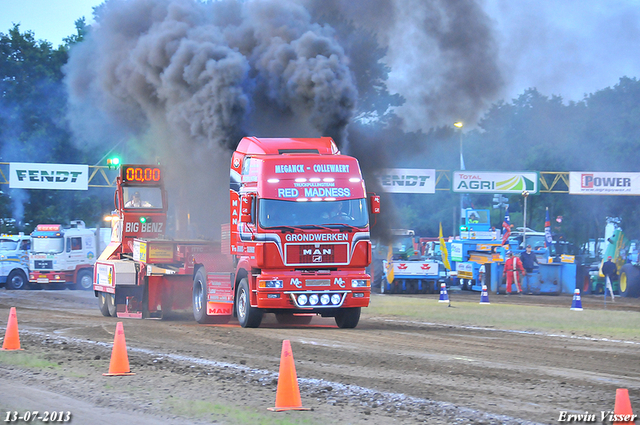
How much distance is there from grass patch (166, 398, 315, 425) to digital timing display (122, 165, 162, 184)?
562 inches

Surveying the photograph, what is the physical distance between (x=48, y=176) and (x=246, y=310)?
1001 inches

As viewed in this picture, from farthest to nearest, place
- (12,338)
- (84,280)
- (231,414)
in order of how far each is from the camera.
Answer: (84,280)
(12,338)
(231,414)

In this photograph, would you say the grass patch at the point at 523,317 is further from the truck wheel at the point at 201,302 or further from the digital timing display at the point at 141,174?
the digital timing display at the point at 141,174

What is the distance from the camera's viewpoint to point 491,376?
9.70 meters

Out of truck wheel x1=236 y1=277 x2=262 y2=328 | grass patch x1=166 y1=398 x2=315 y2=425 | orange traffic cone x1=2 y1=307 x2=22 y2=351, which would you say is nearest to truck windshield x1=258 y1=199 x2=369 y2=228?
truck wheel x1=236 y1=277 x2=262 y2=328

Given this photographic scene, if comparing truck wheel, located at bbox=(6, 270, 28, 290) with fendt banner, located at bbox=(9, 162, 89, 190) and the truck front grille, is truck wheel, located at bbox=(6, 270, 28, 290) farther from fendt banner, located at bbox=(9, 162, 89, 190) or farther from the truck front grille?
fendt banner, located at bbox=(9, 162, 89, 190)

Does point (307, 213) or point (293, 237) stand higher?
point (307, 213)

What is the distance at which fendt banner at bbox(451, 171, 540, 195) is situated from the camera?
38938mm

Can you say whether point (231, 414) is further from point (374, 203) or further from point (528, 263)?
point (528, 263)

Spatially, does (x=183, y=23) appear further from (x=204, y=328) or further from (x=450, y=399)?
(x=450, y=399)

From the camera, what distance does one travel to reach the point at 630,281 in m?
31.5

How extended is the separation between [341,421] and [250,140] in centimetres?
956

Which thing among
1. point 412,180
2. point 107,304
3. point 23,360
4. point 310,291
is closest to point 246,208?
point 310,291

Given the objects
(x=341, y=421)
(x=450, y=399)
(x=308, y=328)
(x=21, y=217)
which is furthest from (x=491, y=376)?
(x=21, y=217)
